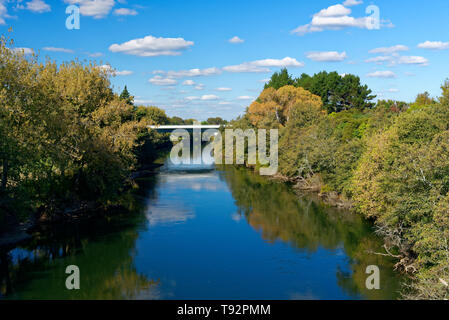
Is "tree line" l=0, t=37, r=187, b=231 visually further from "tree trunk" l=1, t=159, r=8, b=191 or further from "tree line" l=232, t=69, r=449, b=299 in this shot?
"tree line" l=232, t=69, r=449, b=299

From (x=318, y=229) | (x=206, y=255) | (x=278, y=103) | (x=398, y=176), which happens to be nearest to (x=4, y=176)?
(x=206, y=255)

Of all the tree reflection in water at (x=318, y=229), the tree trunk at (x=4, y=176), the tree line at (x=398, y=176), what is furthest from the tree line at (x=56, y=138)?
the tree line at (x=398, y=176)

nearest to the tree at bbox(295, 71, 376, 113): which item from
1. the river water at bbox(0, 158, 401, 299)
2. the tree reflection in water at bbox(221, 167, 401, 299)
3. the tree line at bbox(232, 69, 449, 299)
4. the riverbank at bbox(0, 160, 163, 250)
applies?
the tree line at bbox(232, 69, 449, 299)

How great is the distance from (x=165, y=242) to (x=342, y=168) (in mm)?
20326

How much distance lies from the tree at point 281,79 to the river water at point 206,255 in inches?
3037

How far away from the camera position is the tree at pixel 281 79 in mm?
118375

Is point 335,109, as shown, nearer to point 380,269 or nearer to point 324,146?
point 324,146

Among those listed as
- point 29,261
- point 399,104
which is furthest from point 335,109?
point 29,261

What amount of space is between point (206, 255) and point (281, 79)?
322ft

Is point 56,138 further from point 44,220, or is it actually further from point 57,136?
point 44,220

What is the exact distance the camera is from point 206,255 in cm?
2894

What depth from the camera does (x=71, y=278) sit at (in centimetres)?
2505

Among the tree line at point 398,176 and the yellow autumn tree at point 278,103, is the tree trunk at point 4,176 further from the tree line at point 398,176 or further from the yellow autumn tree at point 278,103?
the yellow autumn tree at point 278,103
